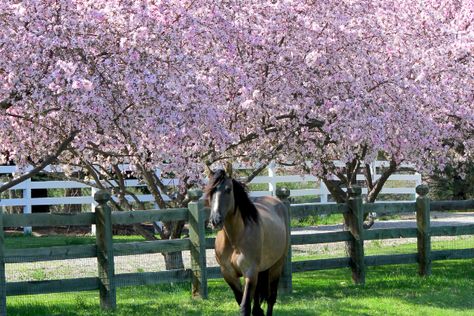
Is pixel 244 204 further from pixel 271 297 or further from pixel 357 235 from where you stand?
pixel 357 235

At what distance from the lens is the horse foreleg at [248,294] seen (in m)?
8.81

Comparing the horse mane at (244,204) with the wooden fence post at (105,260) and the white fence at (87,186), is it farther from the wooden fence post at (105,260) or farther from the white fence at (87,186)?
the white fence at (87,186)

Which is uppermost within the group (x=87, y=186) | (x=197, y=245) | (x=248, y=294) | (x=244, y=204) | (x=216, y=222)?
(x=244, y=204)

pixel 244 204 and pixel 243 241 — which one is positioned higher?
pixel 244 204

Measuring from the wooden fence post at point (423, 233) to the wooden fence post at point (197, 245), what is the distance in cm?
407

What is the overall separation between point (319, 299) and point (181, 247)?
6.37 ft

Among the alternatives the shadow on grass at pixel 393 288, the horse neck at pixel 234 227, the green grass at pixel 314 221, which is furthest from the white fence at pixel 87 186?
the horse neck at pixel 234 227

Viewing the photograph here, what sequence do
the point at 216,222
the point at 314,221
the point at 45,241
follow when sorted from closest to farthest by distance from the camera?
the point at 216,222 < the point at 45,241 < the point at 314,221

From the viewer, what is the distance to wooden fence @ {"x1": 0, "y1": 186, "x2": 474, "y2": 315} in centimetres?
1005

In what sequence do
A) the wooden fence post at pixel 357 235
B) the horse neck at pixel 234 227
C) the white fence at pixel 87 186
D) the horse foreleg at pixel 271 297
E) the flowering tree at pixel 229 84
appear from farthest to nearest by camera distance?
the white fence at pixel 87 186 → the wooden fence post at pixel 357 235 → the flowering tree at pixel 229 84 → the horse foreleg at pixel 271 297 → the horse neck at pixel 234 227

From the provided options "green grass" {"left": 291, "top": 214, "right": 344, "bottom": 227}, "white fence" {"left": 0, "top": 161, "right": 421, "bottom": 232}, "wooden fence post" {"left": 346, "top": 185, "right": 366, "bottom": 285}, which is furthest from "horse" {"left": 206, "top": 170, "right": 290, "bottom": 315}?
"green grass" {"left": 291, "top": 214, "right": 344, "bottom": 227}

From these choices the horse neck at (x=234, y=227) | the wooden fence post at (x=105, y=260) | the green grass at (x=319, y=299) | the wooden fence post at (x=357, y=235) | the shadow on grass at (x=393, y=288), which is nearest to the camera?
the horse neck at (x=234, y=227)

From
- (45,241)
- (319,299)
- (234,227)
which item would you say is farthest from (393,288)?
(45,241)

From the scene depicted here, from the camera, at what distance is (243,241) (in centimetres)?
923
